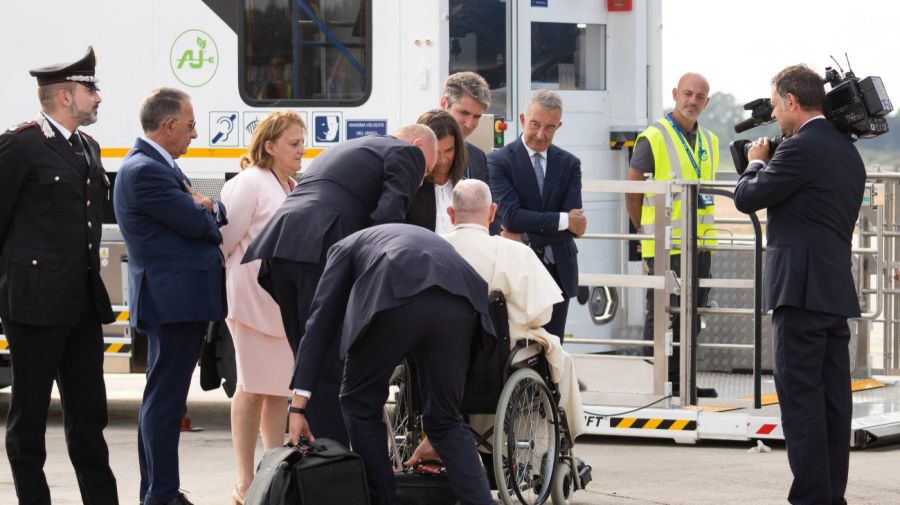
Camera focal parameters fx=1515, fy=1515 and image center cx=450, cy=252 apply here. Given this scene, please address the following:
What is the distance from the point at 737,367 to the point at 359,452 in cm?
483

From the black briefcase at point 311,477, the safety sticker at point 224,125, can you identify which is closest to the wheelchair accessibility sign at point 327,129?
the safety sticker at point 224,125

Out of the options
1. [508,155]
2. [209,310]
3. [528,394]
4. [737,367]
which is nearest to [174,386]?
[209,310]

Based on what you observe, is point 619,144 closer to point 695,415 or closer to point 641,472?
point 695,415

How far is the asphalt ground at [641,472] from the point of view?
23.0 feet

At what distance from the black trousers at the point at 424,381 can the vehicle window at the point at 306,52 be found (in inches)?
139

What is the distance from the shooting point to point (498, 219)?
7.36 meters

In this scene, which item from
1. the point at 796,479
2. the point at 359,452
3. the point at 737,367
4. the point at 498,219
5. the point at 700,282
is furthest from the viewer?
the point at 737,367

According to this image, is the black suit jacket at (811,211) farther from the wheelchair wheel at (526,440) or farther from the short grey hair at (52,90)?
the short grey hair at (52,90)

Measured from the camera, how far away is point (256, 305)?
657cm

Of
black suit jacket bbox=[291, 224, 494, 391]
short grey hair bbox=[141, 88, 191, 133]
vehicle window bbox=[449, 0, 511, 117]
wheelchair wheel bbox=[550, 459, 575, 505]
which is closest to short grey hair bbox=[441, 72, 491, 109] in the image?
short grey hair bbox=[141, 88, 191, 133]

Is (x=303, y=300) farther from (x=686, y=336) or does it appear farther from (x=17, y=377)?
(x=686, y=336)

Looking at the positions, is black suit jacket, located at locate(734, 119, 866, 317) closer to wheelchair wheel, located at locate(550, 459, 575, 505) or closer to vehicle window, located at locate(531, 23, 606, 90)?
wheelchair wheel, located at locate(550, 459, 575, 505)

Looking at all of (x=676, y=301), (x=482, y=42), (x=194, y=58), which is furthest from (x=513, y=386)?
(x=194, y=58)

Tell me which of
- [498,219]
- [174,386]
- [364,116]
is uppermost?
[364,116]
